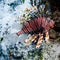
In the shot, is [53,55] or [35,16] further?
[35,16]

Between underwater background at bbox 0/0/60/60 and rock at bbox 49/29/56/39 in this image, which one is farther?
rock at bbox 49/29/56/39

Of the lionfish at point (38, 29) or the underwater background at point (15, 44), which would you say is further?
the lionfish at point (38, 29)

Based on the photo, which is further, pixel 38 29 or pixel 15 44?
pixel 38 29

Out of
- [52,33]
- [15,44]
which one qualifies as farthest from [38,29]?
[15,44]

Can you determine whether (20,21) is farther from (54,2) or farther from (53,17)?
(54,2)

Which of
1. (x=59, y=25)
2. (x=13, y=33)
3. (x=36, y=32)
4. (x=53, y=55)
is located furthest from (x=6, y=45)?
(x=59, y=25)

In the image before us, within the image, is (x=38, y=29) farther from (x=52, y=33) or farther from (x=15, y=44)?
(x=15, y=44)

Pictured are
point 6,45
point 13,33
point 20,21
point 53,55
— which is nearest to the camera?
point 53,55

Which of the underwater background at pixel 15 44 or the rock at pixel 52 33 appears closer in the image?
the underwater background at pixel 15 44
